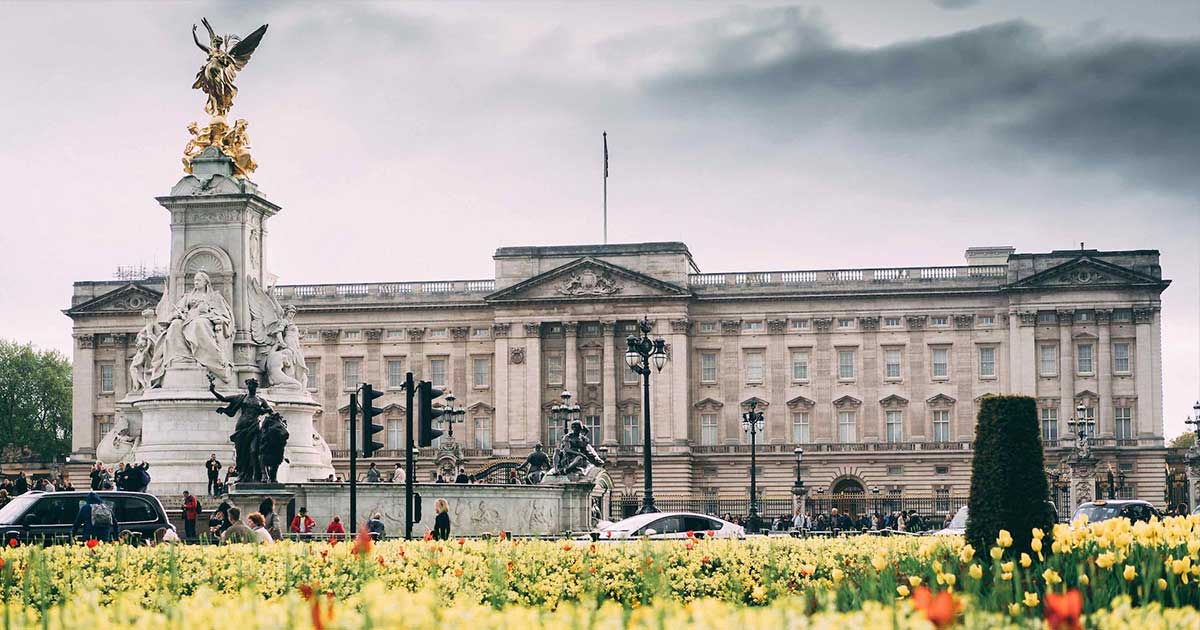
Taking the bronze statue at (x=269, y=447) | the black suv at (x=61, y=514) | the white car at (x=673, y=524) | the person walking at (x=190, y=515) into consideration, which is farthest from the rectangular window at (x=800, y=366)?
the black suv at (x=61, y=514)

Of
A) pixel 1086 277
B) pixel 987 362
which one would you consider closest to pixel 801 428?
pixel 987 362

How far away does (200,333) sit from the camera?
41.8m

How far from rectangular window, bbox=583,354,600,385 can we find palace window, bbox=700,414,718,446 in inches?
258

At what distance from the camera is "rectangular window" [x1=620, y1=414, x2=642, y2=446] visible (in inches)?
3888

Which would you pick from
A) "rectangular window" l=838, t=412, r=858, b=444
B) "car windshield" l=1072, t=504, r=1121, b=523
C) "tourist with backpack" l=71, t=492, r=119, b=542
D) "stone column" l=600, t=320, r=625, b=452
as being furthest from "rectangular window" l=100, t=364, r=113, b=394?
"tourist with backpack" l=71, t=492, r=119, b=542

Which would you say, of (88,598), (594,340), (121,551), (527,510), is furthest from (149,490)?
(594,340)

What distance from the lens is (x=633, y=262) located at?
326 feet

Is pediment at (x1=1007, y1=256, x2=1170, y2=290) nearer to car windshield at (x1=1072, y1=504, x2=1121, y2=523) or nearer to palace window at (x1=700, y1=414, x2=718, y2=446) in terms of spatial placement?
palace window at (x1=700, y1=414, x2=718, y2=446)

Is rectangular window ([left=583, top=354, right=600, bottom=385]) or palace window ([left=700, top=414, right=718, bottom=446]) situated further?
rectangular window ([left=583, top=354, right=600, bottom=385])

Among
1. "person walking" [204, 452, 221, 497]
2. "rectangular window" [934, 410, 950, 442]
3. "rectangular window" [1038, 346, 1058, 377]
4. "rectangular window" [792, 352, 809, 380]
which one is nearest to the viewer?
"person walking" [204, 452, 221, 497]

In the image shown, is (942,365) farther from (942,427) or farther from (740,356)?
(740,356)

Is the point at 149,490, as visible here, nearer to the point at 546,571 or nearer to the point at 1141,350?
the point at 546,571

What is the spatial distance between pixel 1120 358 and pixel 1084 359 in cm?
193

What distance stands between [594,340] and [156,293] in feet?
83.9
